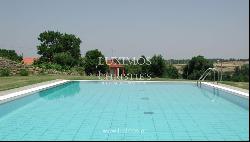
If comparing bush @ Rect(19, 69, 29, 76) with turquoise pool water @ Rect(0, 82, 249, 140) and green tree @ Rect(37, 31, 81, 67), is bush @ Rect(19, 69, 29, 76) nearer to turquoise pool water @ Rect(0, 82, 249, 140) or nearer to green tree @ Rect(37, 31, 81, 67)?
turquoise pool water @ Rect(0, 82, 249, 140)

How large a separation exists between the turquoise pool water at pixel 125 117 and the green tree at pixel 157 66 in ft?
48.4

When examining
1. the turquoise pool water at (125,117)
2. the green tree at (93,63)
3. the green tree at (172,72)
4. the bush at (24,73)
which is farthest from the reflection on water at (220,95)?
the green tree at (93,63)

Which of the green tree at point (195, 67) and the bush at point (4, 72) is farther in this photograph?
the green tree at point (195, 67)

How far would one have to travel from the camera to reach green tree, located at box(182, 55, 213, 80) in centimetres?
3024

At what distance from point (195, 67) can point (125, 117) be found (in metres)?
24.4

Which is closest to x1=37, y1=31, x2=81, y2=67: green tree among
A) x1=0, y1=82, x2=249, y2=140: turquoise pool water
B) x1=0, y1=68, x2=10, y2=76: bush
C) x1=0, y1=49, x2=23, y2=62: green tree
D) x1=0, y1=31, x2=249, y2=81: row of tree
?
x1=0, y1=31, x2=249, y2=81: row of tree

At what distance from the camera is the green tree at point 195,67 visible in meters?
30.2

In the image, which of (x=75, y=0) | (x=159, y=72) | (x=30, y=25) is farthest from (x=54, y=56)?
(x=75, y=0)

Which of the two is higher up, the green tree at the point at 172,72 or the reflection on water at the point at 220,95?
the green tree at the point at 172,72

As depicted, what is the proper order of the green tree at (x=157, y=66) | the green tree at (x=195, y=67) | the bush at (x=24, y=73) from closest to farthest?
the bush at (x=24, y=73) < the green tree at (x=157, y=66) < the green tree at (x=195, y=67)

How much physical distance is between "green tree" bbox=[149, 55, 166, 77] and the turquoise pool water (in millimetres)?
14743

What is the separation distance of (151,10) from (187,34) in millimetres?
3996

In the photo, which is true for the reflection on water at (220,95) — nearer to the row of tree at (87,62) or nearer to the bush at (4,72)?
the row of tree at (87,62)

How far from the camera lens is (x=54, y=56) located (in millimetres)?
36125
